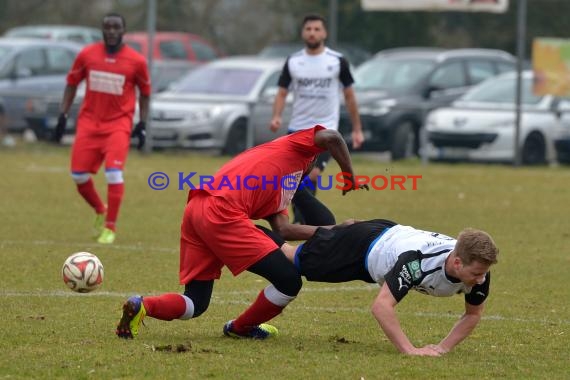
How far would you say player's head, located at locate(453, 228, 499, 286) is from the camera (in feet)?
21.3

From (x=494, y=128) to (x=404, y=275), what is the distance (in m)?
14.7

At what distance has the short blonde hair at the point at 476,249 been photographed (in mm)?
6488

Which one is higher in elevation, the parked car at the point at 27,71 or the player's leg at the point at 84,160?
the player's leg at the point at 84,160

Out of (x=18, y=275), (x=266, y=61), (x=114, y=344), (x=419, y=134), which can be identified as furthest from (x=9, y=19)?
(x=114, y=344)

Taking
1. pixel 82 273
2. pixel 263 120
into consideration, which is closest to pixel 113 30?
pixel 82 273

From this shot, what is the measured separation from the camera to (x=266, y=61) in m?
23.9

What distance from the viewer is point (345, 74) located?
12.7 m

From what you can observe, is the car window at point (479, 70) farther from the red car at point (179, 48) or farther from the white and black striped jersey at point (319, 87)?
the white and black striped jersey at point (319, 87)

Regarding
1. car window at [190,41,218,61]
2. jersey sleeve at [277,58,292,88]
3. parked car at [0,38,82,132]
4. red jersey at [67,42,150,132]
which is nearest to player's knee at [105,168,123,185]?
red jersey at [67,42,150,132]

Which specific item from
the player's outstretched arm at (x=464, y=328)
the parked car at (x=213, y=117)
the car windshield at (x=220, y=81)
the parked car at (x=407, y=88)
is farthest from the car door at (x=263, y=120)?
the player's outstretched arm at (x=464, y=328)

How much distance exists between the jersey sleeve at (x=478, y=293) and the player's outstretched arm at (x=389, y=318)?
398 mm

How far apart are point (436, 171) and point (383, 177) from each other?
6.75 ft

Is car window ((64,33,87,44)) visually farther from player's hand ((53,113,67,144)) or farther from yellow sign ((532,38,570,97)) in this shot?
player's hand ((53,113,67,144))

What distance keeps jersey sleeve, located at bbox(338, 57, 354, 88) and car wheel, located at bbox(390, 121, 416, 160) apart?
8.89 metres
